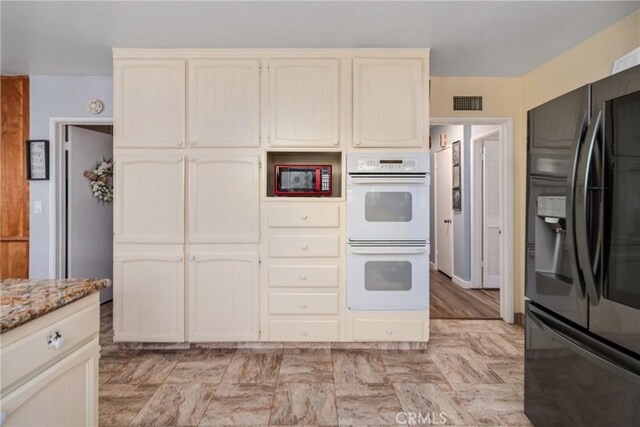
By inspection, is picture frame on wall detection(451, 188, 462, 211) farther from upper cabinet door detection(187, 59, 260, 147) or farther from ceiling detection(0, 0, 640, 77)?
upper cabinet door detection(187, 59, 260, 147)

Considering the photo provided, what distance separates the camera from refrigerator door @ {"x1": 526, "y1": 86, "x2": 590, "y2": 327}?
1442 mm

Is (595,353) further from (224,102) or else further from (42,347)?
(224,102)

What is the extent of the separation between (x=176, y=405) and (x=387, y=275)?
1.67m

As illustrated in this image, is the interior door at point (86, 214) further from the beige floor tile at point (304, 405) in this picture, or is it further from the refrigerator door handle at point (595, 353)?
the refrigerator door handle at point (595, 353)

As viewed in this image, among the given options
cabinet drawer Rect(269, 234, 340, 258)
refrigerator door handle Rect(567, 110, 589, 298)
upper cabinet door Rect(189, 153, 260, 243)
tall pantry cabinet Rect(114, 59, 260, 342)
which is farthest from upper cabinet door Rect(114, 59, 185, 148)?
refrigerator door handle Rect(567, 110, 589, 298)

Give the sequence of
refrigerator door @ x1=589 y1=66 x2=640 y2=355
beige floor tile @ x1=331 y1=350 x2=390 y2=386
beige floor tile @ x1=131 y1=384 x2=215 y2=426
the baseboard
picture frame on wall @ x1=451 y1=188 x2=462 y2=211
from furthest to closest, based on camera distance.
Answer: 1. picture frame on wall @ x1=451 y1=188 x2=462 y2=211
2. the baseboard
3. beige floor tile @ x1=331 y1=350 x2=390 y2=386
4. beige floor tile @ x1=131 y1=384 x2=215 y2=426
5. refrigerator door @ x1=589 y1=66 x2=640 y2=355

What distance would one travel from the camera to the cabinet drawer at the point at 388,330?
282cm

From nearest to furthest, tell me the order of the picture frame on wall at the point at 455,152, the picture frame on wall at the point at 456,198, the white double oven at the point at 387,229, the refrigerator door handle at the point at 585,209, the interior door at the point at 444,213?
the refrigerator door handle at the point at 585,209 < the white double oven at the point at 387,229 < the picture frame on wall at the point at 456,198 < the picture frame on wall at the point at 455,152 < the interior door at the point at 444,213

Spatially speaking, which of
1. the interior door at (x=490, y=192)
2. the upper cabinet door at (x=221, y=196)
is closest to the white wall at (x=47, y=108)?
the upper cabinet door at (x=221, y=196)

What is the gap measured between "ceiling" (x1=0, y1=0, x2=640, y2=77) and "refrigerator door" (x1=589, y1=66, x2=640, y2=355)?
50.6 inches

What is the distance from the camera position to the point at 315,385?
2344 millimetres

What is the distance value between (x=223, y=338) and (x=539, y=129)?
8.31ft

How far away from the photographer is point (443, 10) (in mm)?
2293

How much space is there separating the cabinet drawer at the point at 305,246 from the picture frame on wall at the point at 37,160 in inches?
96.2
